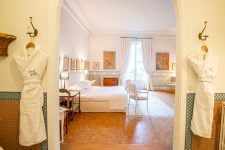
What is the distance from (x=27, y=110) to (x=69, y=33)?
3.94m

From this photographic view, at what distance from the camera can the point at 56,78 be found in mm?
2057

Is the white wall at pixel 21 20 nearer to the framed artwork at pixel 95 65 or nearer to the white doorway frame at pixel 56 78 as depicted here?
the white doorway frame at pixel 56 78

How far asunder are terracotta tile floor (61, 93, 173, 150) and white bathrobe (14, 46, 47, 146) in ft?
4.04

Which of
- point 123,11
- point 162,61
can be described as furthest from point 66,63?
point 162,61

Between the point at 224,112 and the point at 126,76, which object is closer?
the point at 224,112

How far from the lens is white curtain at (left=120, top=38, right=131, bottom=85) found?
952 centimetres

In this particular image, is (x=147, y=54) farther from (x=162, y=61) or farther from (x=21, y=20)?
(x=21, y=20)

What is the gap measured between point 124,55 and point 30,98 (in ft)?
26.1

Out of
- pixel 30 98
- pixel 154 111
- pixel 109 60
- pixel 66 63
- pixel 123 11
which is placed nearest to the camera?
pixel 30 98

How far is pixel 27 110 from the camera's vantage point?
1859 millimetres

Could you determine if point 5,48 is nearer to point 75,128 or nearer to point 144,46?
point 75,128

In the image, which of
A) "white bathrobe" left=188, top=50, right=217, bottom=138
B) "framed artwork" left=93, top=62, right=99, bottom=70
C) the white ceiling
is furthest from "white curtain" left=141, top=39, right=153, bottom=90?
"white bathrobe" left=188, top=50, right=217, bottom=138

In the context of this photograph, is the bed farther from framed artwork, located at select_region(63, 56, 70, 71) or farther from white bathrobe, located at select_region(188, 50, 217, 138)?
white bathrobe, located at select_region(188, 50, 217, 138)

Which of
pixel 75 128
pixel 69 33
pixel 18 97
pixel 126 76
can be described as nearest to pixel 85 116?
pixel 75 128
